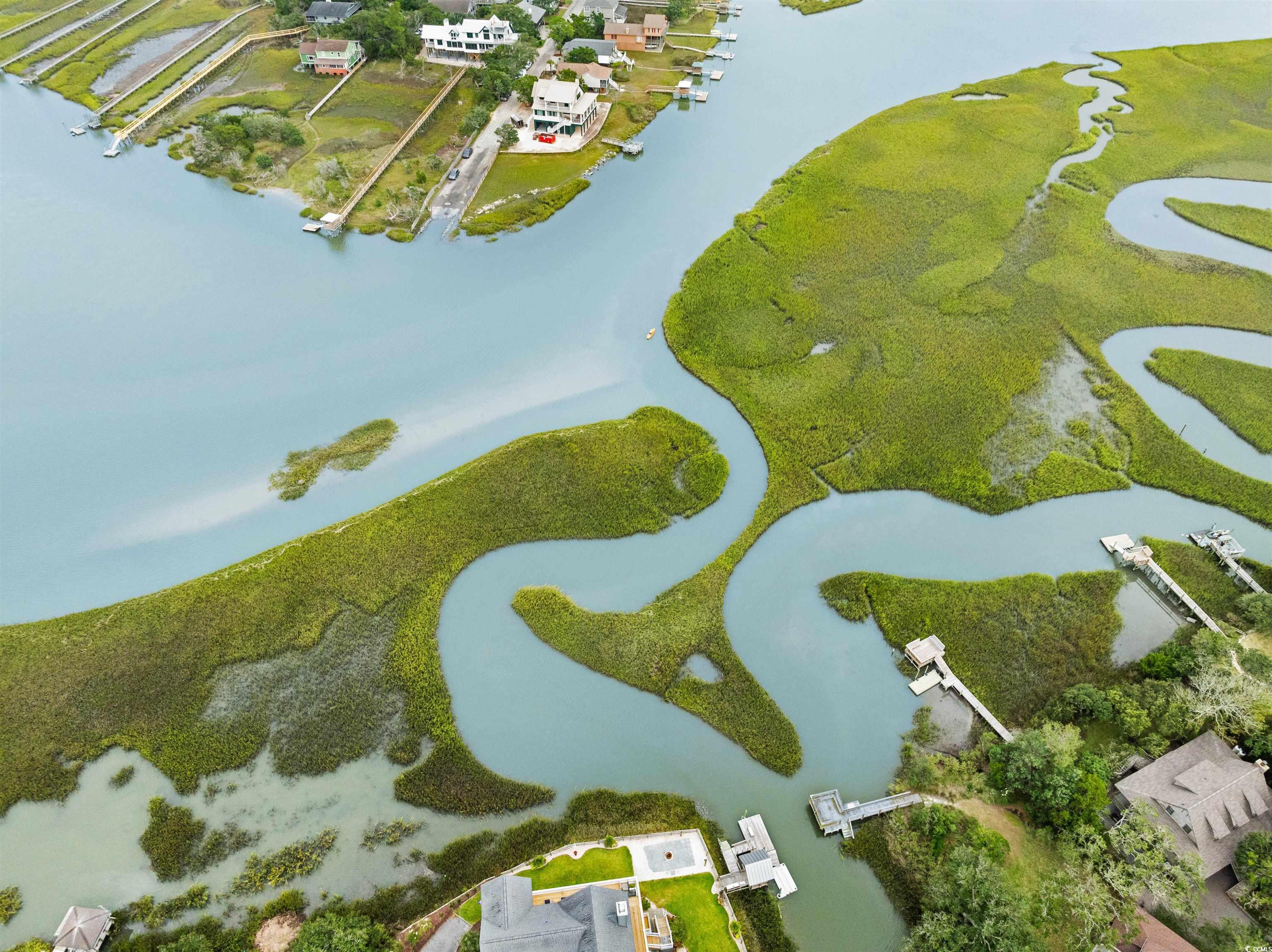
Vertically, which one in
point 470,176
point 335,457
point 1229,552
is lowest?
point 335,457

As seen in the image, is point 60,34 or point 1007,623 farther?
point 60,34

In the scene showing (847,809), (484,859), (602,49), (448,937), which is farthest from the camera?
(602,49)

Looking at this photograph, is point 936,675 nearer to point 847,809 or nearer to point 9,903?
point 847,809

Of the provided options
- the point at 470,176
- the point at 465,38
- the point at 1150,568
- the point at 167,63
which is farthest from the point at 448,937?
the point at 167,63

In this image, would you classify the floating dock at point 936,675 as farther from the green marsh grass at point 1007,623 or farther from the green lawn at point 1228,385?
the green lawn at point 1228,385

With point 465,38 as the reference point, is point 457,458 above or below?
below

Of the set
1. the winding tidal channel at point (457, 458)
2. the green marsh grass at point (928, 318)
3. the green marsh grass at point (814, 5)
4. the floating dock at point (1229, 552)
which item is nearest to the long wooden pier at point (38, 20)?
the winding tidal channel at point (457, 458)

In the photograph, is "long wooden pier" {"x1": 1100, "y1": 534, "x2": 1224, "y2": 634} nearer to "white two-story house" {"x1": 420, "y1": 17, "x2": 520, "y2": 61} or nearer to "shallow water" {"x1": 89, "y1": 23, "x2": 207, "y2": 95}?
"white two-story house" {"x1": 420, "y1": 17, "x2": 520, "y2": 61}
